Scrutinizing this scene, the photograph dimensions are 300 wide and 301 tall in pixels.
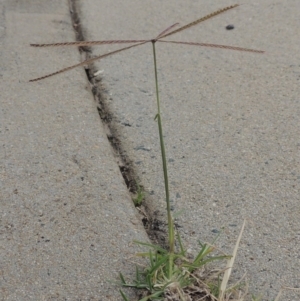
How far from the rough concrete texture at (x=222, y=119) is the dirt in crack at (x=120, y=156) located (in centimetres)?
3

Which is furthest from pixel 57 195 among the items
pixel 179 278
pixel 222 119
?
pixel 222 119

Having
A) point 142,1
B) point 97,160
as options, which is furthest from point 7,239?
point 142,1

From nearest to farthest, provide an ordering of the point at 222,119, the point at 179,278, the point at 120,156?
the point at 179,278, the point at 120,156, the point at 222,119

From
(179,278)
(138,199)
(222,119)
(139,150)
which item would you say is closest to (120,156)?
(139,150)

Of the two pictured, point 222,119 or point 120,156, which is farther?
point 222,119

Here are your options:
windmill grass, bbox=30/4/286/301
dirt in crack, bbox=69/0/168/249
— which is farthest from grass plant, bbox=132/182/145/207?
windmill grass, bbox=30/4/286/301

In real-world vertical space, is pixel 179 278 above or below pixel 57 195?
below

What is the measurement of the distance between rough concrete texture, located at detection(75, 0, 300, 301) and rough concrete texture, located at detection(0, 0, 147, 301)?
0.14 metres

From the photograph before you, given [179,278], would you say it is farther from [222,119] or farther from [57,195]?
[222,119]

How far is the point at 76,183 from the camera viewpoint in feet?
6.64

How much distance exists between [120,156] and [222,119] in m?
0.50

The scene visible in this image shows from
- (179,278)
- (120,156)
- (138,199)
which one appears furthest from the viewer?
(120,156)

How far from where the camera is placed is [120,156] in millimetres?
2203

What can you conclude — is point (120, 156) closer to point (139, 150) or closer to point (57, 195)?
point (139, 150)
